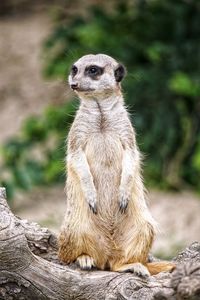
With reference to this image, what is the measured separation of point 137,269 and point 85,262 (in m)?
0.29

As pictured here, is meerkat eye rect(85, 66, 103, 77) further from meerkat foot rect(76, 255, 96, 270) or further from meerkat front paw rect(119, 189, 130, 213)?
meerkat foot rect(76, 255, 96, 270)

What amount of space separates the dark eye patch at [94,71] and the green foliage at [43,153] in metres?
4.47

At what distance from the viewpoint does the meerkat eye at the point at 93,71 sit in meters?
5.83

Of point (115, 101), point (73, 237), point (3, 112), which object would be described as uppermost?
point (115, 101)

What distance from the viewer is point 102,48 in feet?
36.9

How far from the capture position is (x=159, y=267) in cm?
557

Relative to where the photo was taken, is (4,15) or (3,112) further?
(4,15)

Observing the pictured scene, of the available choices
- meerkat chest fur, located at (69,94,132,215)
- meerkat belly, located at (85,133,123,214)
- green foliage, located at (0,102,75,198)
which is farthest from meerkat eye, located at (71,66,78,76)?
A: green foliage, located at (0,102,75,198)

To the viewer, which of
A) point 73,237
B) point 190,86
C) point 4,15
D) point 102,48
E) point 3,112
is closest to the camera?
point 73,237

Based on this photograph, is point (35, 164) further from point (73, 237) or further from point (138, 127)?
point (73, 237)

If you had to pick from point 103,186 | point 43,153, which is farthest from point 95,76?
point 43,153

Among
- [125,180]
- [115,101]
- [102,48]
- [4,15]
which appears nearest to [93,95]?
[115,101]

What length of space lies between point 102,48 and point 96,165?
556 cm

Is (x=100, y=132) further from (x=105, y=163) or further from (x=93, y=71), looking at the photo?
(x=93, y=71)
